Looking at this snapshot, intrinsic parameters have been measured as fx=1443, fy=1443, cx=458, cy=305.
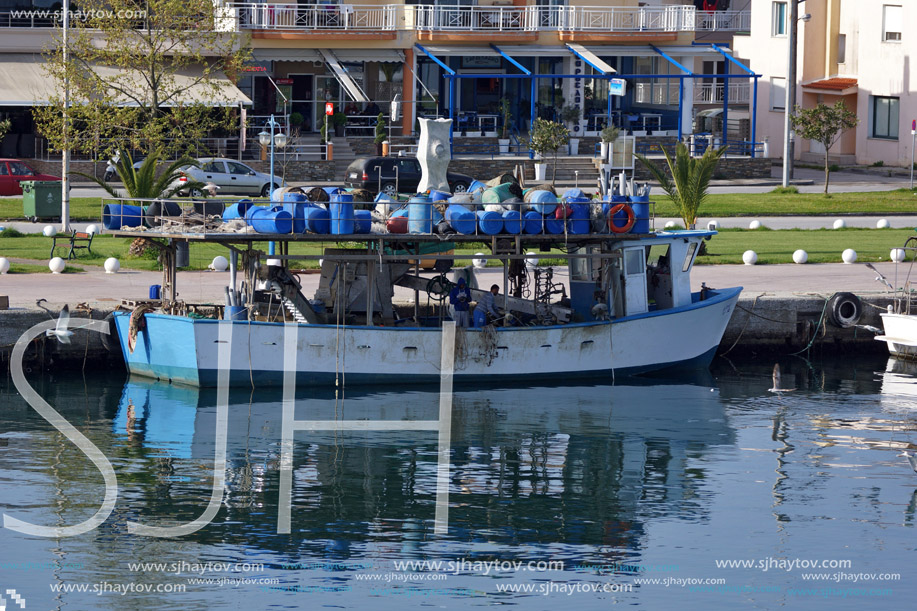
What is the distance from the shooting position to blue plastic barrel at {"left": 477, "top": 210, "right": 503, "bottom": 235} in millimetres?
25547

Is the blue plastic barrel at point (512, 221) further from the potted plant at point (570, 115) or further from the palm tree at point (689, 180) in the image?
the potted plant at point (570, 115)

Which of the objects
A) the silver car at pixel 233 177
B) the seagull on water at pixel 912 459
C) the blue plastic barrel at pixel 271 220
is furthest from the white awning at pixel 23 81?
the seagull on water at pixel 912 459

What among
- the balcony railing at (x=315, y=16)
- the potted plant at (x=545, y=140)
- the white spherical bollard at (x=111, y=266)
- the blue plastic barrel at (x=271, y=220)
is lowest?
the white spherical bollard at (x=111, y=266)

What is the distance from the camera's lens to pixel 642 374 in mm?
28344

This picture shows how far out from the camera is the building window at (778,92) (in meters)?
66.4

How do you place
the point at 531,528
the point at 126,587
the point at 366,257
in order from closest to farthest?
the point at 126,587, the point at 531,528, the point at 366,257

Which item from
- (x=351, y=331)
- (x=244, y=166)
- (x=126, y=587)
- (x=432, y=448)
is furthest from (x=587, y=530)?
(x=244, y=166)

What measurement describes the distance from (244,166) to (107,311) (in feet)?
71.2

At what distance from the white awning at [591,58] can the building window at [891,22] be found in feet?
Answer: 39.6

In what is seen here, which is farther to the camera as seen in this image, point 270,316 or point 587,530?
point 270,316

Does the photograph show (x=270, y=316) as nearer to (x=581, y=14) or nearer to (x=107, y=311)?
(x=107, y=311)

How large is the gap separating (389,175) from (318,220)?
863 inches

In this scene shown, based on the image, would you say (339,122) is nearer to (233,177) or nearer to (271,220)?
(233,177)

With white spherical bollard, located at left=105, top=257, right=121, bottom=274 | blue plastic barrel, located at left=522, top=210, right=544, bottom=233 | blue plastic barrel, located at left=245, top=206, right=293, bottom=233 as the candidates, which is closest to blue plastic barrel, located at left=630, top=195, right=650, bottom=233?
blue plastic barrel, located at left=522, top=210, right=544, bottom=233
